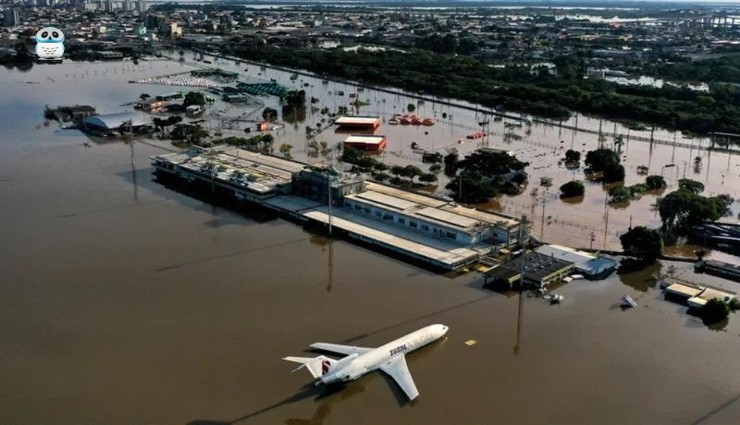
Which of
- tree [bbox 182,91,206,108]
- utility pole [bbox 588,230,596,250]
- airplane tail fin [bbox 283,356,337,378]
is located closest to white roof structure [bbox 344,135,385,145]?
tree [bbox 182,91,206,108]

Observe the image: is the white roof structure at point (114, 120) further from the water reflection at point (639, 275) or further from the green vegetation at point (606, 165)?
the water reflection at point (639, 275)

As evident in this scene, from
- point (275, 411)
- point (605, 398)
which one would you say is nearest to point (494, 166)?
point (605, 398)

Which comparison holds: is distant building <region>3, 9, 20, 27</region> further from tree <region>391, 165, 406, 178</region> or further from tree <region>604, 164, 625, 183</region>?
tree <region>604, 164, 625, 183</region>

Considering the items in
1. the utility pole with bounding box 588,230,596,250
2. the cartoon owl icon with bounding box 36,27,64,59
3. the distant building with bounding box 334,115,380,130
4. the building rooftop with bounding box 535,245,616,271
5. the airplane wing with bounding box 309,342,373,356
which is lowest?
the airplane wing with bounding box 309,342,373,356

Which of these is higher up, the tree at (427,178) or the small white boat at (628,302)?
the tree at (427,178)

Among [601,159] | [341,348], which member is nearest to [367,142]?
[601,159]

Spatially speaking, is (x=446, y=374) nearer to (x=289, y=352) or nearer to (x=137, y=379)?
(x=289, y=352)

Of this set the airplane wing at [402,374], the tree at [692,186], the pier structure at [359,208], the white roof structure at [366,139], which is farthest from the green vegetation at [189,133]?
the airplane wing at [402,374]
